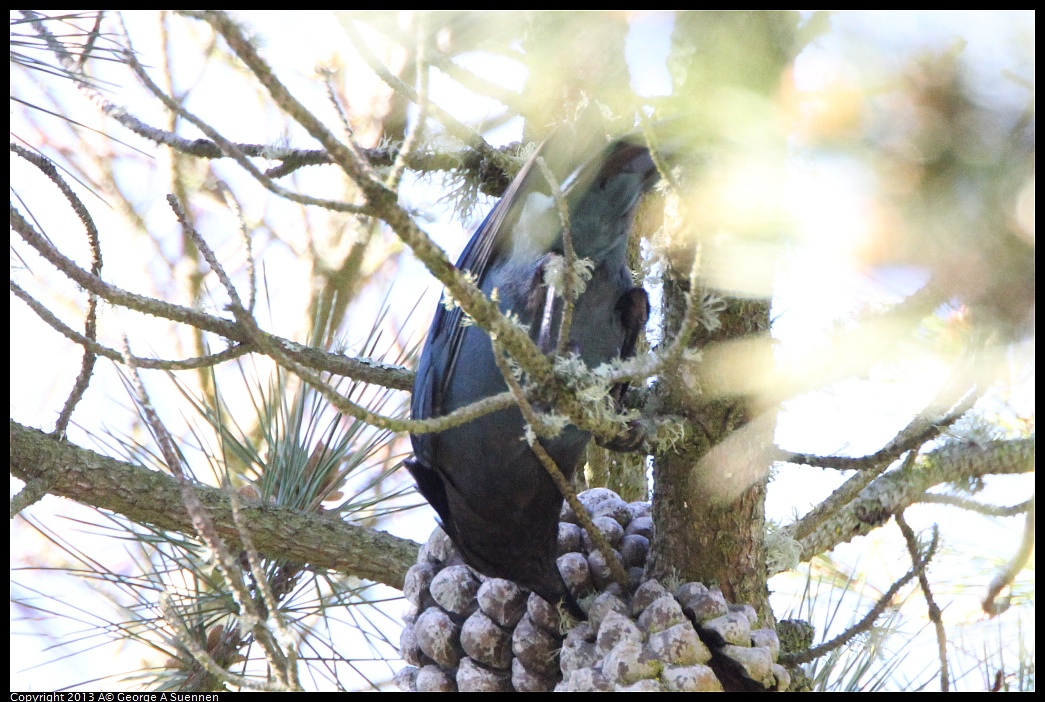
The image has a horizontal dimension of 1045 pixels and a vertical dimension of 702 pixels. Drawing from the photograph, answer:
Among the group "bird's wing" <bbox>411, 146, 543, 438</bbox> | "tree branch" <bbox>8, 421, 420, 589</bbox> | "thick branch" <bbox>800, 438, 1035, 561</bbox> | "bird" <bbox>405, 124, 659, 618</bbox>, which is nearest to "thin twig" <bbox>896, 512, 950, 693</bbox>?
"thick branch" <bbox>800, 438, 1035, 561</bbox>

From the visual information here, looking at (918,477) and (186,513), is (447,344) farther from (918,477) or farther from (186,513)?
(918,477)

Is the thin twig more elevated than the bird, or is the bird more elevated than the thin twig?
the bird

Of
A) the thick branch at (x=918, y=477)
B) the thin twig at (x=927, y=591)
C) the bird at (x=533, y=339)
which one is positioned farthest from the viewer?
the thick branch at (x=918, y=477)

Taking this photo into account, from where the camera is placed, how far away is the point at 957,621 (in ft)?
5.90

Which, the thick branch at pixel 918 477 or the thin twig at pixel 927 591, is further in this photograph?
the thick branch at pixel 918 477

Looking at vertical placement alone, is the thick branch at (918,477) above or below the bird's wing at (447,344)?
below

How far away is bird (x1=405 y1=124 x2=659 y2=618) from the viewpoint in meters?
1.32

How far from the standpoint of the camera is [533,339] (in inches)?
53.8

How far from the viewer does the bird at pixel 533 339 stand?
1.32m

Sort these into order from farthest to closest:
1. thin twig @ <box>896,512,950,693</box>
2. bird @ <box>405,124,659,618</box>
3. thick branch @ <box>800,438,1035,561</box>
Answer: thick branch @ <box>800,438,1035,561</box>
bird @ <box>405,124,659,618</box>
thin twig @ <box>896,512,950,693</box>

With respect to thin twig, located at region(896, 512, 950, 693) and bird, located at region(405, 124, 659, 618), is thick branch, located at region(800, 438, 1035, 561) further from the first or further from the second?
bird, located at region(405, 124, 659, 618)

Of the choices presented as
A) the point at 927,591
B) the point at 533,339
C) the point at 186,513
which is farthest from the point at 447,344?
the point at 927,591

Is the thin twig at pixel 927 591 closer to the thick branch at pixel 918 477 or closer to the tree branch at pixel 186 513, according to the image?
the thick branch at pixel 918 477

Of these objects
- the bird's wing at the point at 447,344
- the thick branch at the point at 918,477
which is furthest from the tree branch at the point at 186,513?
the thick branch at the point at 918,477
